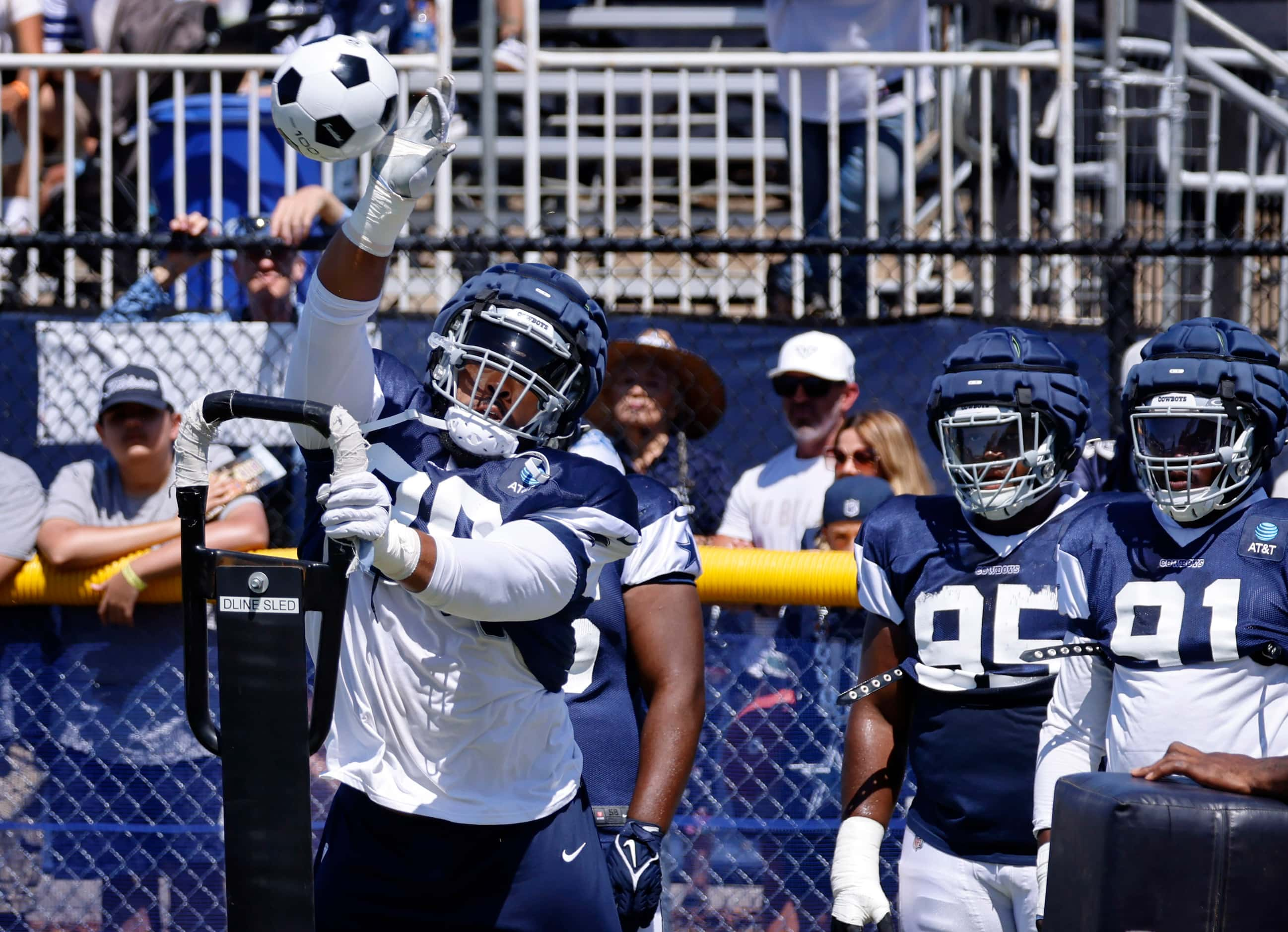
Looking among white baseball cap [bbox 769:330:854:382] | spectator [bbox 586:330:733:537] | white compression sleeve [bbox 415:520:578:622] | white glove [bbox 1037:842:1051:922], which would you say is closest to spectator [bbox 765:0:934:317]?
white baseball cap [bbox 769:330:854:382]

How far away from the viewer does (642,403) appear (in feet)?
15.9

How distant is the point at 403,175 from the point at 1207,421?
4.98 feet

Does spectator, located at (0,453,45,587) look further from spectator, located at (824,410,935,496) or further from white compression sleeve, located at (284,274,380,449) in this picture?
spectator, located at (824,410,935,496)

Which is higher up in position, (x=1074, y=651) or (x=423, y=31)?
(x=423, y=31)

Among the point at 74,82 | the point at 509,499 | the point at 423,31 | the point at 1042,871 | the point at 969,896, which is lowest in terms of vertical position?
the point at 969,896

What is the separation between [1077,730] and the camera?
2.95m

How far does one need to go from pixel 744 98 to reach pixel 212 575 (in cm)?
619

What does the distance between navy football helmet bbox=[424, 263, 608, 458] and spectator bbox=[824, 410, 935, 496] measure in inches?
75.2

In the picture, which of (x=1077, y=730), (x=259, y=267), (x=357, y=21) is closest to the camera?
(x=1077, y=730)

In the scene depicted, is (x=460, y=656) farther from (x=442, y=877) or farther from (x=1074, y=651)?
(x=1074, y=651)

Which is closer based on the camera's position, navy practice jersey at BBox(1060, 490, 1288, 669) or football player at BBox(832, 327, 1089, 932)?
navy practice jersey at BBox(1060, 490, 1288, 669)

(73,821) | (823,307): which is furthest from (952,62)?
(73,821)

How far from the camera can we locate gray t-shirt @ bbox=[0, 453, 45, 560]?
3.84 m

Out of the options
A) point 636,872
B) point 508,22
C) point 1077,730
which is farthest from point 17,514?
point 508,22
